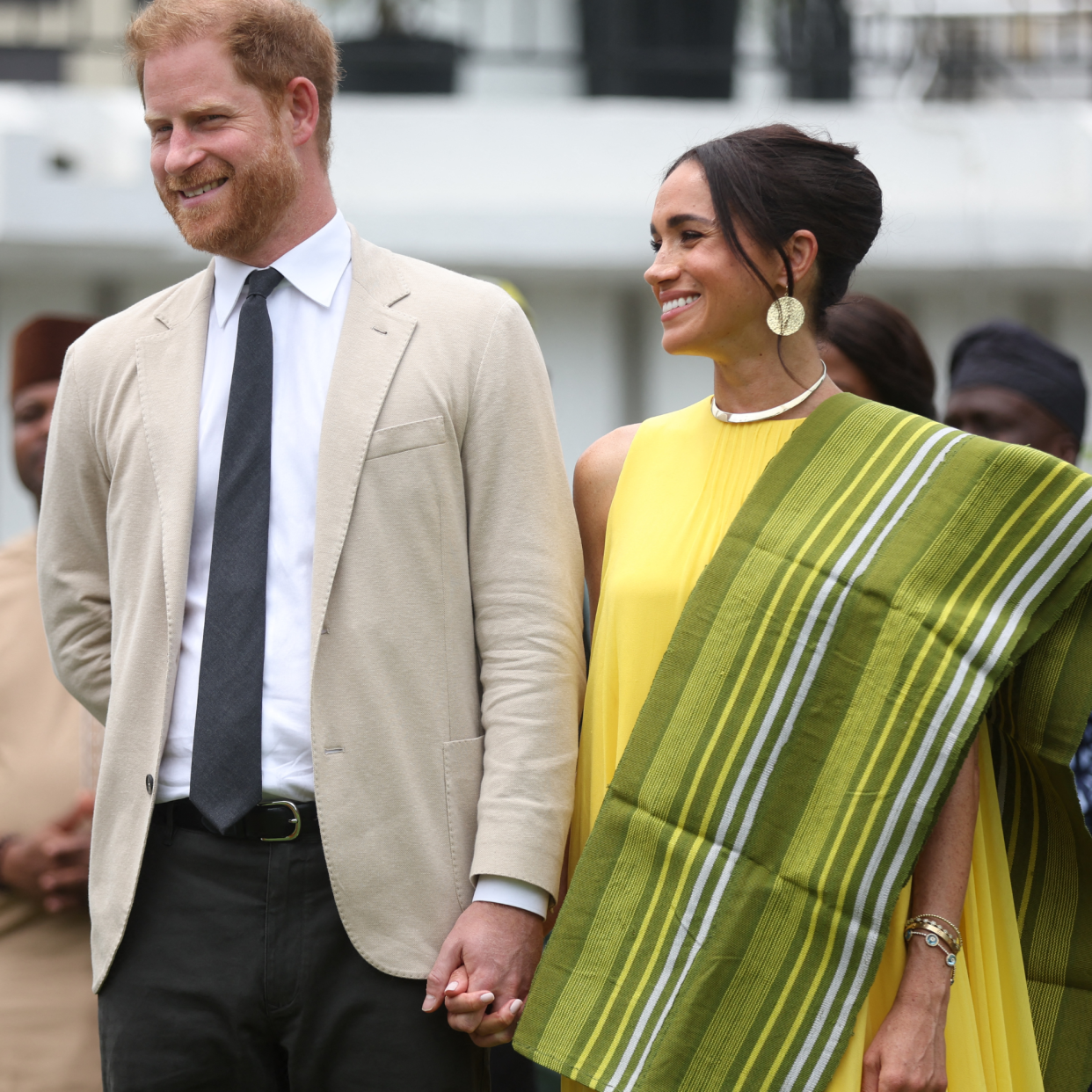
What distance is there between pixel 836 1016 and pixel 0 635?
1.78 m

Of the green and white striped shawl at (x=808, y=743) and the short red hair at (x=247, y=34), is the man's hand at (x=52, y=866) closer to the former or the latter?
the green and white striped shawl at (x=808, y=743)

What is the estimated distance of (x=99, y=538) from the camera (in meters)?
2.33

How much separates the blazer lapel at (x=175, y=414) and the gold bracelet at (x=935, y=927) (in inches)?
43.9

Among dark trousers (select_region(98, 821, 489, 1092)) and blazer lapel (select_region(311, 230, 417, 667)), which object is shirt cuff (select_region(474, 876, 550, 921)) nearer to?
dark trousers (select_region(98, 821, 489, 1092))

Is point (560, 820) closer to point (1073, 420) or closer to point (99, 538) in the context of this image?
point (99, 538)

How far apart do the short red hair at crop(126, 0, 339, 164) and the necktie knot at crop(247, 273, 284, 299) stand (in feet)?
0.83

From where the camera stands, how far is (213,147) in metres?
2.15

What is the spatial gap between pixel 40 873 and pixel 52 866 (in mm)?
29

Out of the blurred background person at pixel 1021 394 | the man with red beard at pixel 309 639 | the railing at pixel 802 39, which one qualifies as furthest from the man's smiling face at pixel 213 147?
the railing at pixel 802 39

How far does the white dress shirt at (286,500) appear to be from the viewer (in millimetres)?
2059

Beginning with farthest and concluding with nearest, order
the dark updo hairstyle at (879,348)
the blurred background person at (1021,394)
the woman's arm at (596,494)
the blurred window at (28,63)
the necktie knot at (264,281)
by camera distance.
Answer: the blurred window at (28,63)
the blurred background person at (1021,394)
the dark updo hairstyle at (879,348)
the woman's arm at (596,494)
the necktie knot at (264,281)

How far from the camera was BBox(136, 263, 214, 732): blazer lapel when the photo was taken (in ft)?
6.93

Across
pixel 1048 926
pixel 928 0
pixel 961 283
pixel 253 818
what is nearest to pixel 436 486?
pixel 253 818

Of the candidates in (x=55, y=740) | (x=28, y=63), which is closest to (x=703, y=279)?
(x=55, y=740)
